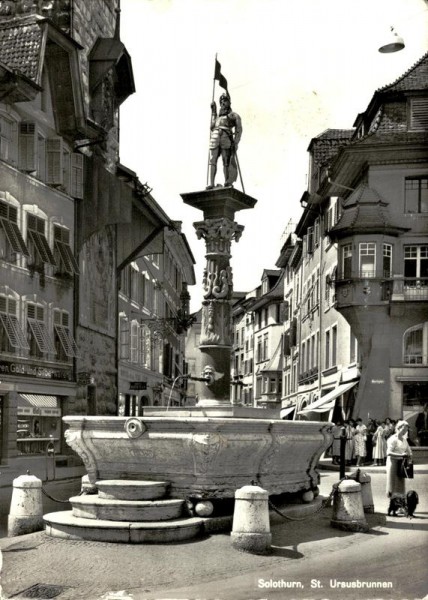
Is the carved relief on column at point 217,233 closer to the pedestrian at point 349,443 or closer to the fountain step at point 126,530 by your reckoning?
the fountain step at point 126,530

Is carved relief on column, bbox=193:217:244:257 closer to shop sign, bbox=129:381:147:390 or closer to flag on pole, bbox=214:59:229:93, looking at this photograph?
flag on pole, bbox=214:59:229:93

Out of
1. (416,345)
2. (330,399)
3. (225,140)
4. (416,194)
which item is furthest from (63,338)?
(225,140)

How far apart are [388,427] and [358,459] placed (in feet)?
4.27

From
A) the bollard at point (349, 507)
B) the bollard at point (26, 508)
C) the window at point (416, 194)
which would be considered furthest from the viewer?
the window at point (416, 194)

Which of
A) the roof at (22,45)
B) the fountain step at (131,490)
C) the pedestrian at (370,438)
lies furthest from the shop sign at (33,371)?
the fountain step at (131,490)

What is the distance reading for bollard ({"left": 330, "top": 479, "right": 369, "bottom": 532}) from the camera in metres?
12.6

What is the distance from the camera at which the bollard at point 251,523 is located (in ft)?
35.1

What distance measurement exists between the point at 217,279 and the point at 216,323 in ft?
2.07

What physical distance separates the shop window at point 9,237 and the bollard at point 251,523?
15297mm

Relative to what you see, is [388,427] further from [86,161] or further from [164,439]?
[164,439]

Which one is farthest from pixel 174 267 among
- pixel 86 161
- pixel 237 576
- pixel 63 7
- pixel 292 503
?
pixel 237 576

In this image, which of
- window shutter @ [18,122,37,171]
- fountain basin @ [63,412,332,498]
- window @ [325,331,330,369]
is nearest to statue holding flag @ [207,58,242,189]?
fountain basin @ [63,412,332,498]

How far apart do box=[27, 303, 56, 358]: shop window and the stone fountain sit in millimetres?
13594

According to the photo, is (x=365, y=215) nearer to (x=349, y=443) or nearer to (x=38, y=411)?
(x=349, y=443)
